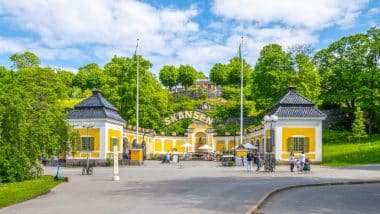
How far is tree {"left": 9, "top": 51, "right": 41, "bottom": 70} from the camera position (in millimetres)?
93500

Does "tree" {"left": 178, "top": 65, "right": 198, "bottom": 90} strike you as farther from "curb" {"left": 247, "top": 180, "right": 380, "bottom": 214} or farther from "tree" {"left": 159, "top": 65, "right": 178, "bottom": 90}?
"curb" {"left": 247, "top": 180, "right": 380, "bottom": 214}

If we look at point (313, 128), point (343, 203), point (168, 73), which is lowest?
point (343, 203)

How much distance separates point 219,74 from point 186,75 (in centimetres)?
986

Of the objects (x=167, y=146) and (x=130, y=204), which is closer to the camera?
(x=130, y=204)

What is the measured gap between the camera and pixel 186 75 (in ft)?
441

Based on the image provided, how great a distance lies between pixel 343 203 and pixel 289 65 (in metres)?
45.6

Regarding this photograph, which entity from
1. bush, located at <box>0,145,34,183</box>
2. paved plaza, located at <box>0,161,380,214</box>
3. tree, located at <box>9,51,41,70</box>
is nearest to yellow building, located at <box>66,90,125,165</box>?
bush, located at <box>0,145,34,183</box>

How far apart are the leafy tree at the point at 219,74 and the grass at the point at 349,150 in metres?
68.7

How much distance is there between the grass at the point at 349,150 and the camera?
42194mm

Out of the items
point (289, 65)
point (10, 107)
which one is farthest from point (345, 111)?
point (10, 107)

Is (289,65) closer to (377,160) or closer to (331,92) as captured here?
(331,92)

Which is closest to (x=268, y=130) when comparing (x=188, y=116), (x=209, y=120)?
(x=209, y=120)

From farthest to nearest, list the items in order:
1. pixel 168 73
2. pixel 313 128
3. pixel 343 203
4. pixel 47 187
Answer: pixel 168 73 < pixel 313 128 < pixel 47 187 < pixel 343 203

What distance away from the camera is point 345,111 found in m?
67.4
